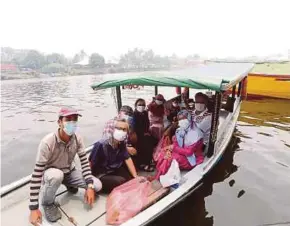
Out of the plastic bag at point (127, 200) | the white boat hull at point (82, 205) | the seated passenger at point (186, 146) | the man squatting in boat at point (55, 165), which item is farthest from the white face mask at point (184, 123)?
the man squatting in boat at point (55, 165)

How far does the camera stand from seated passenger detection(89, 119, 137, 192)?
3.94 m

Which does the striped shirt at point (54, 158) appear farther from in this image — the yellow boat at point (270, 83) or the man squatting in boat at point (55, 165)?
the yellow boat at point (270, 83)

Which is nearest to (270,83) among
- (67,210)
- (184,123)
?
(184,123)

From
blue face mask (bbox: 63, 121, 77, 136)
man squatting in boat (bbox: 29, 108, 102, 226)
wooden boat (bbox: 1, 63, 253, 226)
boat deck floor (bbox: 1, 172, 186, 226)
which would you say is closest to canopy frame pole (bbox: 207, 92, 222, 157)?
wooden boat (bbox: 1, 63, 253, 226)

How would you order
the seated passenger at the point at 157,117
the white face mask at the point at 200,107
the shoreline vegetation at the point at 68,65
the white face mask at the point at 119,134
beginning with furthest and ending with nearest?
the shoreline vegetation at the point at 68,65, the seated passenger at the point at 157,117, the white face mask at the point at 200,107, the white face mask at the point at 119,134

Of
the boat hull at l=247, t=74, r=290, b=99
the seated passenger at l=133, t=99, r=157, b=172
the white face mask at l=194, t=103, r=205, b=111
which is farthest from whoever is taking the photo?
the boat hull at l=247, t=74, r=290, b=99

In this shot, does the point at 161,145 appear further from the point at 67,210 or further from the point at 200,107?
the point at 67,210

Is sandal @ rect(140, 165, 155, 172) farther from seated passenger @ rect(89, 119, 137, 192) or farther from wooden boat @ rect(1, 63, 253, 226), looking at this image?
seated passenger @ rect(89, 119, 137, 192)

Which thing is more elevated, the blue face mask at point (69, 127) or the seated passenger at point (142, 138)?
the blue face mask at point (69, 127)

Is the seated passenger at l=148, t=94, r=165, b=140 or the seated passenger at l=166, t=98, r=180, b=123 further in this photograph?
the seated passenger at l=166, t=98, r=180, b=123

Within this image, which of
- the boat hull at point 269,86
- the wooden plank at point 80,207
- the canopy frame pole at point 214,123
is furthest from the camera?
the boat hull at point 269,86

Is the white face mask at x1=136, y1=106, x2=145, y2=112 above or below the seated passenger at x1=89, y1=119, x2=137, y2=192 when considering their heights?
above

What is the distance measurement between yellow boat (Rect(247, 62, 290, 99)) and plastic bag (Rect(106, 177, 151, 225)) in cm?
1561

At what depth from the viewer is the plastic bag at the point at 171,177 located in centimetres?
416
